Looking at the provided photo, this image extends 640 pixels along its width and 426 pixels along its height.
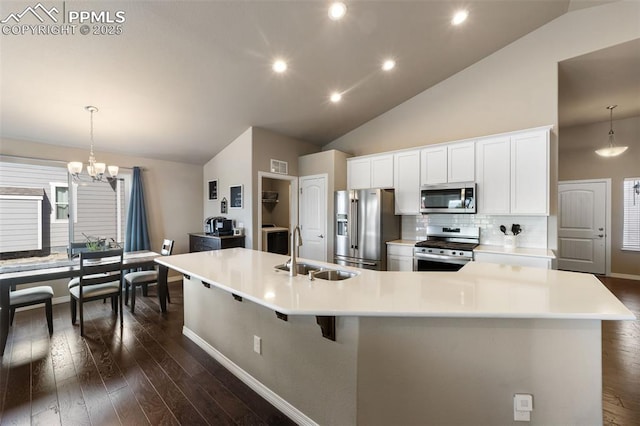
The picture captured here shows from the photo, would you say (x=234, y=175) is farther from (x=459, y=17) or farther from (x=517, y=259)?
(x=517, y=259)

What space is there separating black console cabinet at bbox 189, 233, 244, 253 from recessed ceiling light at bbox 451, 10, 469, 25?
4074 millimetres

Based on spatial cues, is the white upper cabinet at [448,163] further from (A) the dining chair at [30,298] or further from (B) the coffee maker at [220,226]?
(A) the dining chair at [30,298]

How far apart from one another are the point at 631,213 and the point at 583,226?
0.69 m

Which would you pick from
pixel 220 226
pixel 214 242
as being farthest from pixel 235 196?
pixel 214 242

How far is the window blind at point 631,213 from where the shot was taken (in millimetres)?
4836

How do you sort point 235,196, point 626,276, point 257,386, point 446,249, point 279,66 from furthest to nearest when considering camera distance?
point 626,276
point 235,196
point 446,249
point 279,66
point 257,386

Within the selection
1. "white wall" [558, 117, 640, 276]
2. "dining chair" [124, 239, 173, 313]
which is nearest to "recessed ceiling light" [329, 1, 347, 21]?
"dining chair" [124, 239, 173, 313]

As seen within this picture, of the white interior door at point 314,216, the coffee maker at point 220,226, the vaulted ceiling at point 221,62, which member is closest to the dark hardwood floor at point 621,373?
the white interior door at point 314,216

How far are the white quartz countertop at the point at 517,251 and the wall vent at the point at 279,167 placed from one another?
10.6ft

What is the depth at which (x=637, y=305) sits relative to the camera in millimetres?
3670

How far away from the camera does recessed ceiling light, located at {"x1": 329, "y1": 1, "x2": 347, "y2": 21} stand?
243 centimetres

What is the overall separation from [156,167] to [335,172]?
326 centimetres

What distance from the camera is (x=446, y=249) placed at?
344 cm

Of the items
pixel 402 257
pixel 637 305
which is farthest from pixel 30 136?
pixel 637 305
